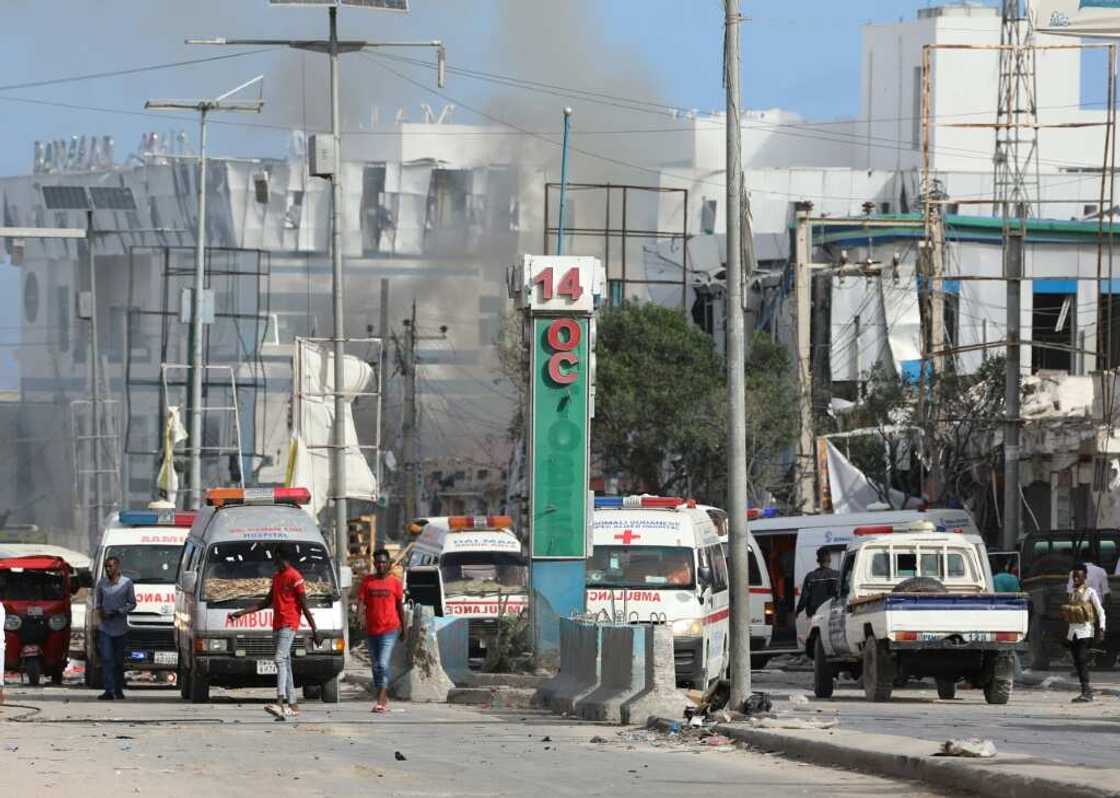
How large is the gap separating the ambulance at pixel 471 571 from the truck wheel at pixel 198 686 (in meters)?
4.96

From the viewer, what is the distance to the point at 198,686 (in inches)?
914

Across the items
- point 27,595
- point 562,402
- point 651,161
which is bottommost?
point 27,595

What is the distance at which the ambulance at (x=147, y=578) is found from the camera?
27.3 meters

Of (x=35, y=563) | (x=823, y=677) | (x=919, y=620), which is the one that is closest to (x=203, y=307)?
(x=35, y=563)

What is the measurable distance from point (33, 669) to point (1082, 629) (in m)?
15.5

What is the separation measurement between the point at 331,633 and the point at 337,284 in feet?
40.2

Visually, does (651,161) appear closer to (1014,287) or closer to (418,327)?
(418,327)

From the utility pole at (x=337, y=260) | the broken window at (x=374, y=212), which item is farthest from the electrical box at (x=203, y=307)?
the broken window at (x=374, y=212)

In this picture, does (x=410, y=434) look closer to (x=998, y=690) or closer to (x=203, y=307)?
(x=203, y=307)

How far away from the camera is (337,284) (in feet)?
113

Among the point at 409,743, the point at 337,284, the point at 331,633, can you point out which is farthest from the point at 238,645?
the point at 337,284

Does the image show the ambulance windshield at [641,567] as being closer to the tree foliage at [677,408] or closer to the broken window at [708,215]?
the tree foliage at [677,408]

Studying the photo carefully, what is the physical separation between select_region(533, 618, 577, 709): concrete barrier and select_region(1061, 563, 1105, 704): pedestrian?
558cm

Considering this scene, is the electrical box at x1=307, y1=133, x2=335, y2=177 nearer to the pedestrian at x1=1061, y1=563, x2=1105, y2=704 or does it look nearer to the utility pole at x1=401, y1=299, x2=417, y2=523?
the pedestrian at x1=1061, y1=563, x2=1105, y2=704
